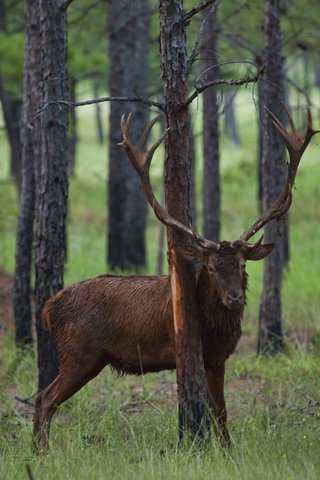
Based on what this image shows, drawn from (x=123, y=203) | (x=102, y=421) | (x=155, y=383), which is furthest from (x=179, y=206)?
(x=123, y=203)

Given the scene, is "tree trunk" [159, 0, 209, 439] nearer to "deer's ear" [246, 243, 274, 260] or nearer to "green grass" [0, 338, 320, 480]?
"green grass" [0, 338, 320, 480]

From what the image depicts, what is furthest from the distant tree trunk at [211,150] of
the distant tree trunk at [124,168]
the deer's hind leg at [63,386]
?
the deer's hind leg at [63,386]

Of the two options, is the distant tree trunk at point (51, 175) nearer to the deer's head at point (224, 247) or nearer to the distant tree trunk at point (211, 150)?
the deer's head at point (224, 247)

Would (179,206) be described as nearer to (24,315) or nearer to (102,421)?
(102,421)

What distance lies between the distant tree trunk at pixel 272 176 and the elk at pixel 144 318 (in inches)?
136

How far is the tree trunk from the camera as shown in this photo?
22.8ft

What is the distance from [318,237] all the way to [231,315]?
14955mm

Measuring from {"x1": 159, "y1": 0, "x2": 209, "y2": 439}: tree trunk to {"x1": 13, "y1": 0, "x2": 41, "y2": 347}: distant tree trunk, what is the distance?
12.2 ft

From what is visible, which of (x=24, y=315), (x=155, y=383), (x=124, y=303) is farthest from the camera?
(x=24, y=315)

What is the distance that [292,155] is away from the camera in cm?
713

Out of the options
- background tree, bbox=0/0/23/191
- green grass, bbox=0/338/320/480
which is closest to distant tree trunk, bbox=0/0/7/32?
background tree, bbox=0/0/23/191

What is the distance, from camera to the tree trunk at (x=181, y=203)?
695cm

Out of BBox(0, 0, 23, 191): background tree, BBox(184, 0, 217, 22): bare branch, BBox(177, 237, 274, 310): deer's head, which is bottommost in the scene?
Result: BBox(177, 237, 274, 310): deer's head

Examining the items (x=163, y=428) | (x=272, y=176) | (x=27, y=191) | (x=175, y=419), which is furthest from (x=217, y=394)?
(x=27, y=191)
